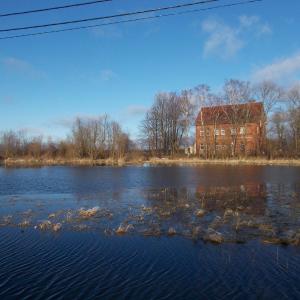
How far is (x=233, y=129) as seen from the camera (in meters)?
73.6

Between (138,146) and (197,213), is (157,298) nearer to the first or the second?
(197,213)

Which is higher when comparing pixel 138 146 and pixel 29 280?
pixel 138 146

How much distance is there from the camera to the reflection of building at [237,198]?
56.9ft

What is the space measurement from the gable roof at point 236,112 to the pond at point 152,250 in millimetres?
53449

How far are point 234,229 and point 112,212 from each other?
596cm

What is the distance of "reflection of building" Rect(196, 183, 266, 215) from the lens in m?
17.3

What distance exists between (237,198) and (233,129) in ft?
180

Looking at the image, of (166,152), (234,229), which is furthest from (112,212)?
(166,152)

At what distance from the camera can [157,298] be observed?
703 cm

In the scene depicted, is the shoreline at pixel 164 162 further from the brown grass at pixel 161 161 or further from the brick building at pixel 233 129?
the brick building at pixel 233 129

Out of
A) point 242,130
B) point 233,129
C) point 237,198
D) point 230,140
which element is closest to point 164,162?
point 230,140

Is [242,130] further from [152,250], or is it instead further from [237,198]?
[152,250]

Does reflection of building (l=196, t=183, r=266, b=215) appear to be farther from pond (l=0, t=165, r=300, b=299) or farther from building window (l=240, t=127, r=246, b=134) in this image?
building window (l=240, t=127, r=246, b=134)

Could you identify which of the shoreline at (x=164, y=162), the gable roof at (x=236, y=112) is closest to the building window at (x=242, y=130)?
the gable roof at (x=236, y=112)
